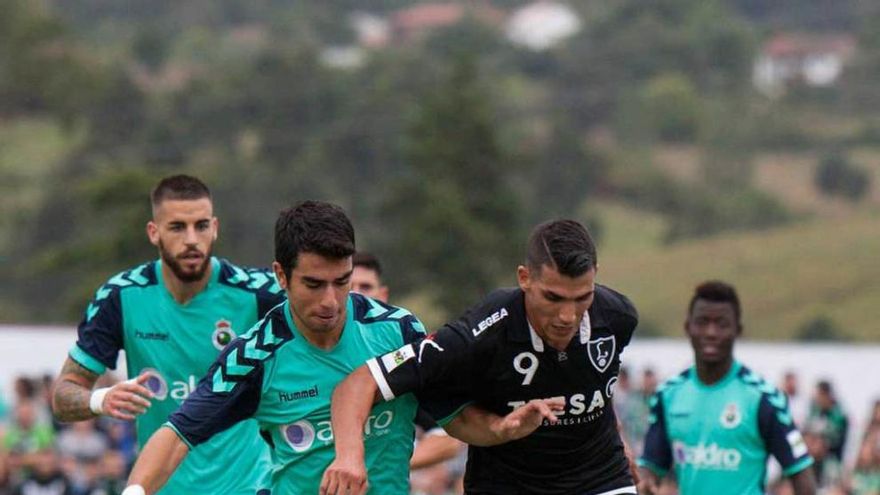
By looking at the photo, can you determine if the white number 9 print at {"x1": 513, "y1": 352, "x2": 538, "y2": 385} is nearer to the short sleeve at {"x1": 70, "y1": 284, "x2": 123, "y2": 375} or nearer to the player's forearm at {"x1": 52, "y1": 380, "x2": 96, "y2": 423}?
the player's forearm at {"x1": 52, "y1": 380, "x2": 96, "y2": 423}

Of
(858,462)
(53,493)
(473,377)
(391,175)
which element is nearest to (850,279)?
(391,175)

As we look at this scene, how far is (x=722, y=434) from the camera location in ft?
33.5

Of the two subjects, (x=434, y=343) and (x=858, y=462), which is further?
(x=858, y=462)

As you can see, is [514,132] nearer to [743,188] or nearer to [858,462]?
[743,188]

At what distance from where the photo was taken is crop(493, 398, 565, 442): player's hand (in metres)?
6.92

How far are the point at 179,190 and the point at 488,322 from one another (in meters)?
2.54

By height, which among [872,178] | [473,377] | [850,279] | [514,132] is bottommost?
[473,377]

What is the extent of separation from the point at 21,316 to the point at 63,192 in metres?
10.5

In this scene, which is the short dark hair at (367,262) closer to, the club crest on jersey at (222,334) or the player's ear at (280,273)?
the club crest on jersey at (222,334)

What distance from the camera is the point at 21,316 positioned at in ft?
152

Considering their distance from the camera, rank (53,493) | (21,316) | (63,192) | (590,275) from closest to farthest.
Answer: (590,275) < (53,493) < (21,316) < (63,192)

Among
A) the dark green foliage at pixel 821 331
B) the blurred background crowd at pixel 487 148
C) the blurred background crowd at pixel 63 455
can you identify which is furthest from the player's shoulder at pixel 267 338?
the dark green foliage at pixel 821 331

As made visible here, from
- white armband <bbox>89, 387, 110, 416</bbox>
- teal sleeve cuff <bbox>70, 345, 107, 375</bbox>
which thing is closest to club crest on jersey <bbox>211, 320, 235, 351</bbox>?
teal sleeve cuff <bbox>70, 345, 107, 375</bbox>

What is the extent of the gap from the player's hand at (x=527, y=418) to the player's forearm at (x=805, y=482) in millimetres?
3076
